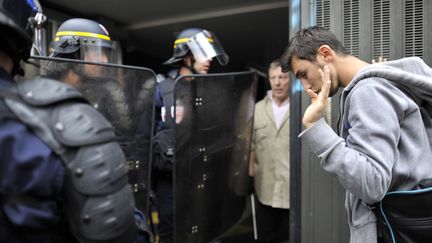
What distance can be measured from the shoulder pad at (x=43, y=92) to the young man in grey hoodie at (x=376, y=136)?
32.1 inches

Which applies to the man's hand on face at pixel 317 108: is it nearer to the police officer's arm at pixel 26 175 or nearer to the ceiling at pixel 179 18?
the police officer's arm at pixel 26 175

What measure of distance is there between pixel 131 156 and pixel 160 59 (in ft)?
23.4

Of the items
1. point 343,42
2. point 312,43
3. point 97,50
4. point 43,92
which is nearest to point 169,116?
point 97,50

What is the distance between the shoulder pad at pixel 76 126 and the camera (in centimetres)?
75

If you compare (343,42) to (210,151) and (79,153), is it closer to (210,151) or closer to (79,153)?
(210,151)

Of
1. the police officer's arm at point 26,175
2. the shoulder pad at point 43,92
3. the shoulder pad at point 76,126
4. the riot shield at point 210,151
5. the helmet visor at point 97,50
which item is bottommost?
the riot shield at point 210,151

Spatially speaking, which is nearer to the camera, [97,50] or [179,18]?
[97,50]

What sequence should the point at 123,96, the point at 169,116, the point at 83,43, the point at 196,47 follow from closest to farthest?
the point at 123,96, the point at 83,43, the point at 169,116, the point at 196,47

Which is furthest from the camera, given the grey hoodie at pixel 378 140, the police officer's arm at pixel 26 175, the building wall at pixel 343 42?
the building wall at pixel 343 42

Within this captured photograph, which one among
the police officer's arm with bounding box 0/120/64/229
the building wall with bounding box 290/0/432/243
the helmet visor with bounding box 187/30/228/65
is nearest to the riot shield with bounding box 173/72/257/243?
the helmet visor with bounding box 187/30/228/65

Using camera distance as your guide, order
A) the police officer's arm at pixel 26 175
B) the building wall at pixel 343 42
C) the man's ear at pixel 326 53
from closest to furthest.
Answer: the police officer's arm at pixel 26 175 → the man's ear at pixel 326 53 → the building wall at pixel 343 42

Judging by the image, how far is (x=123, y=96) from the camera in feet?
5.40

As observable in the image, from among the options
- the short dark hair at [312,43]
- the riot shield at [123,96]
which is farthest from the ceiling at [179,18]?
the short dark hair at [312,43]

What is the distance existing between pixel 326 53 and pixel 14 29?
1.13m
